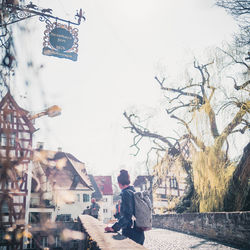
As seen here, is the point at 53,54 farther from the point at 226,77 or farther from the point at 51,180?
the point at 226,77

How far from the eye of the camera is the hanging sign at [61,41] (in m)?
4.98

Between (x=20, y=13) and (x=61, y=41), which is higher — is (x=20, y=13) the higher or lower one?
the lower one

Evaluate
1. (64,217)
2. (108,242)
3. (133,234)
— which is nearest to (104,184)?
(64,217)

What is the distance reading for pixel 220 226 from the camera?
735 cm

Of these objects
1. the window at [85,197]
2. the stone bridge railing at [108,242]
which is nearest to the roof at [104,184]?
the window at [85,197]

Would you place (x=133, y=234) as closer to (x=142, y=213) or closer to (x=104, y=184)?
(x=142, y=213)

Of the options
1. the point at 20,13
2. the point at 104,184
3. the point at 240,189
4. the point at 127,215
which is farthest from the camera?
the point at 104,184

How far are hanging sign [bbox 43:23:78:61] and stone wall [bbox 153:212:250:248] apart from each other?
5.82m

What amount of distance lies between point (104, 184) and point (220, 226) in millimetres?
49061

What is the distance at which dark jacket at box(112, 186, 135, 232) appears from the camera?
10.4 feet

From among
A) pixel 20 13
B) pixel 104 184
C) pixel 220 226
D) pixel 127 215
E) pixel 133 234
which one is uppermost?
pixel 20 13

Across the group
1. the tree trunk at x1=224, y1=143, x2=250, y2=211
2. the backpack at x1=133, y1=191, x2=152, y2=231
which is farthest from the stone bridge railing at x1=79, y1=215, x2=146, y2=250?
the tree trunk at x1=224, y1=143, x2=250, y2=211

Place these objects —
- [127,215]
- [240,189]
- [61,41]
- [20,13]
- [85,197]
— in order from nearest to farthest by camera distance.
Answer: [20,13]
[127,215]
[61,41]
[240,189]
[85,197]

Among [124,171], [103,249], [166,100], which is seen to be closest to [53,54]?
[124,171]
